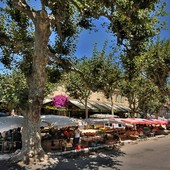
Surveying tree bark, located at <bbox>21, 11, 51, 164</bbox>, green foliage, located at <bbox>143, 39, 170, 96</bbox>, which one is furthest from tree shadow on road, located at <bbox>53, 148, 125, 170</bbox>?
green foliage, located at <bbox>143, 39, 170, 96</bbox>

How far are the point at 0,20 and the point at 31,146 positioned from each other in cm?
902

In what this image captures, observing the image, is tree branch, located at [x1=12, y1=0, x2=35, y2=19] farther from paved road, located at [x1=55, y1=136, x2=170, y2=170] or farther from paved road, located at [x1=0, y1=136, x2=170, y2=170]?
paved road, located at [x1=55, y1=136, x2=170, y2=170]

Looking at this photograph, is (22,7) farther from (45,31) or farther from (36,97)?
(36,97)

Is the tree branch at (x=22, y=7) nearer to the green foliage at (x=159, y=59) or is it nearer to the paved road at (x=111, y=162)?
the paved road at (x=111, y=162)

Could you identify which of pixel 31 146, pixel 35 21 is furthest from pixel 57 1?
pixel 31 146

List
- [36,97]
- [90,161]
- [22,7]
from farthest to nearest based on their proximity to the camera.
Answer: [90,161], [22,7], [36,97]

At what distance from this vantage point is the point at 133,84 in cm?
3922

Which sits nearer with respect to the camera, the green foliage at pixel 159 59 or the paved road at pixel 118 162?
the paved road at pixel 118 162

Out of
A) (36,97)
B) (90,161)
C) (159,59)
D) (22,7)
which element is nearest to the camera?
(36,97)

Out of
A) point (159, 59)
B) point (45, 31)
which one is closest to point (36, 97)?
point (45, 31)

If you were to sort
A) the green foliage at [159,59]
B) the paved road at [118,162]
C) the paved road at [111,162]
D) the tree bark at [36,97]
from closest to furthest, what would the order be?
1. the paved road at [111,162]
2. the paved road at [118,162]
3. the tree bark at [36,97]
4. the green foliage at [159,59]

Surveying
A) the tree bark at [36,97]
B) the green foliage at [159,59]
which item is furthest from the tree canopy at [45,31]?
the green foliage at [159,59]

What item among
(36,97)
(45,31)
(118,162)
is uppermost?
(45,31)

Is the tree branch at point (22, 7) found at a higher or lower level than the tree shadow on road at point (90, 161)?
higher
